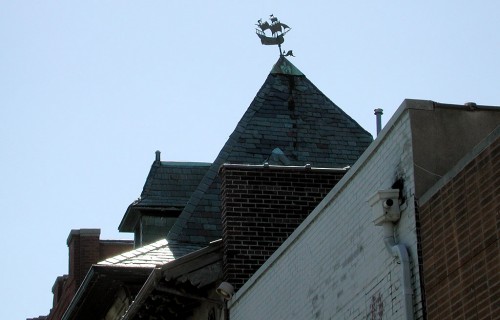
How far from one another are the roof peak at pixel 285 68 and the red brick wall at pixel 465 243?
15.4 meters

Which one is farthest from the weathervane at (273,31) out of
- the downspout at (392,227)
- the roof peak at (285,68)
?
the downspout at (392,227)

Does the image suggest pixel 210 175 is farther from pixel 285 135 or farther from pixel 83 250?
pixel 83 250

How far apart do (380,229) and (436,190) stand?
4.84ft

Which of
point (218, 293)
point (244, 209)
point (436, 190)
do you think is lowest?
point (436, 190)

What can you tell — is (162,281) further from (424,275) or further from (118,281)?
(424,275)

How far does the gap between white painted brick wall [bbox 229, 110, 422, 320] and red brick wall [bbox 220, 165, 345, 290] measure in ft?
8.46

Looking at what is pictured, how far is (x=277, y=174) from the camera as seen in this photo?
20.8 meters

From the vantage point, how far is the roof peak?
27656 millimetres

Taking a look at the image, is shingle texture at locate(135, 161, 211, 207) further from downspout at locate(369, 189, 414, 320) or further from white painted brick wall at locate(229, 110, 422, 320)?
downspout at locate(369, 189, 414, 320)

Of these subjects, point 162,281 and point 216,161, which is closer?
point 162,281

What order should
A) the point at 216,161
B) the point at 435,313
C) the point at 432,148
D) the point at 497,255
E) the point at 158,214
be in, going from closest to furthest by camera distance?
the point at 497,255, the point at 435,313, the point at 432,148, the point at 216,161, the point at 158,214

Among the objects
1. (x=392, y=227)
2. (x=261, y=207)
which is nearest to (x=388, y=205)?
(x=392, y=227)

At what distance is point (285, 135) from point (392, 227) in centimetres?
1314

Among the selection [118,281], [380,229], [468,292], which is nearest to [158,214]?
[118,281]
